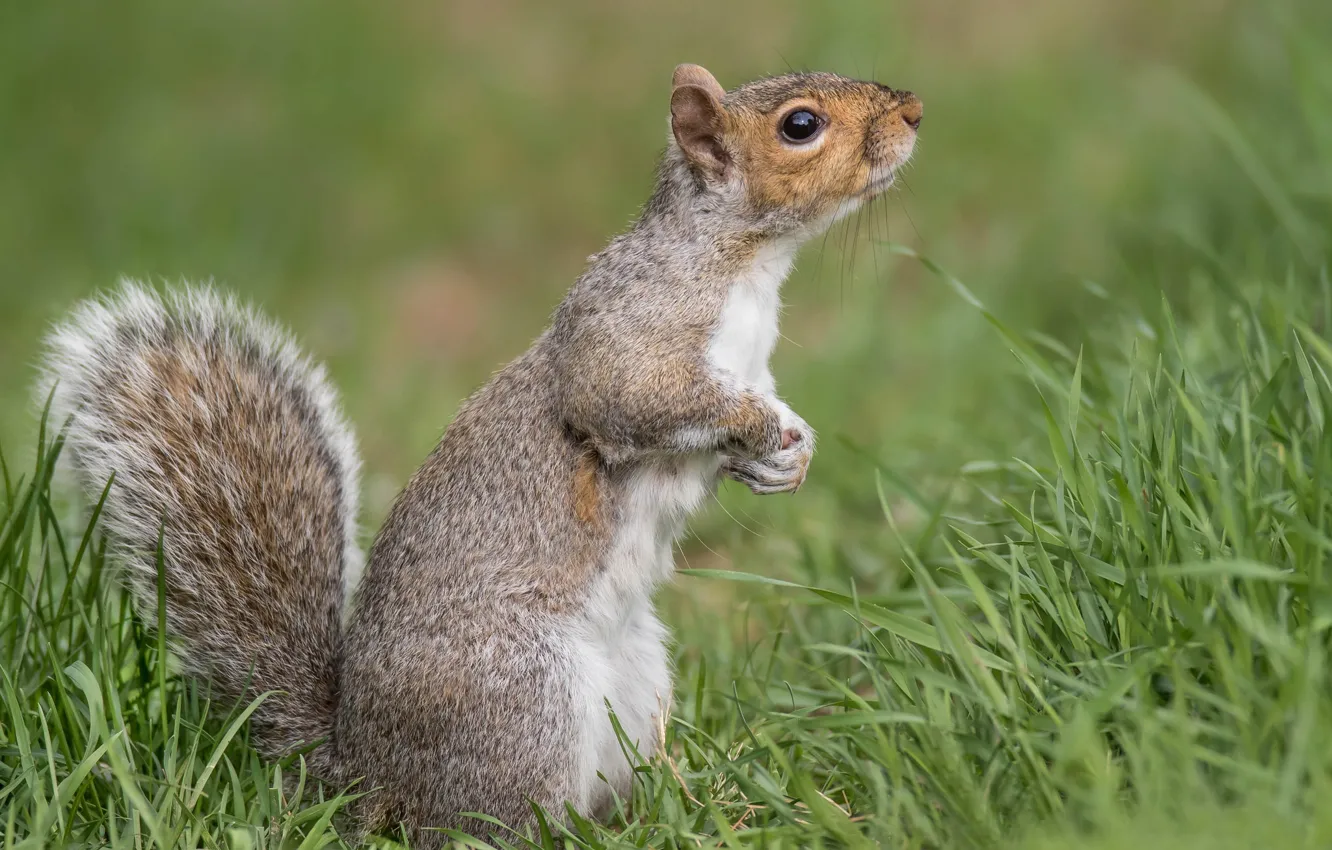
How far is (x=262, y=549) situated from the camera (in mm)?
2648

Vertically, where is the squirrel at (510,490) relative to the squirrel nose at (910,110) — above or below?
below

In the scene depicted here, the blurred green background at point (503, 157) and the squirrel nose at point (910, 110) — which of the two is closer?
the squirrel nose at point (910, 110)

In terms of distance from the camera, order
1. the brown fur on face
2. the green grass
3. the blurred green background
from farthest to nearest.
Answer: the blurred green background < the brown fur on face < the green grass

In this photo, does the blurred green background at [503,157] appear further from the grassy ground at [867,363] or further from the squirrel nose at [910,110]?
the squirrel nose at [910,110]

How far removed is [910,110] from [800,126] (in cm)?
23

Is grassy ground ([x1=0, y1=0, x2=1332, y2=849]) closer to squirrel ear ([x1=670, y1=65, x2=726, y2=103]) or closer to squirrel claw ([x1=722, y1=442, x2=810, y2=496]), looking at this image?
squirrel claw ([x1=722, y1=442, x2=810, y2=496])

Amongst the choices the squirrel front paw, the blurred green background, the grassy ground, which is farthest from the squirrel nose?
the blurred green background

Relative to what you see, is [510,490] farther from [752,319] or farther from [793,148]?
[793,148]

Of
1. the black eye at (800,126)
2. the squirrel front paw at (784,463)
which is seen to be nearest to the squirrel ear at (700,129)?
the black eye at (800,126)

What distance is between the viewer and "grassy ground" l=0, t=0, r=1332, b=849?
202 centimetres

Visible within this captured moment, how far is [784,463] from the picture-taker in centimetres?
260

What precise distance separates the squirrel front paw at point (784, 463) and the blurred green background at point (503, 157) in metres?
2.55

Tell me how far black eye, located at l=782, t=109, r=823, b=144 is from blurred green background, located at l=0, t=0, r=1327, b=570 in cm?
249

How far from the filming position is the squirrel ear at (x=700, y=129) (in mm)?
2715
